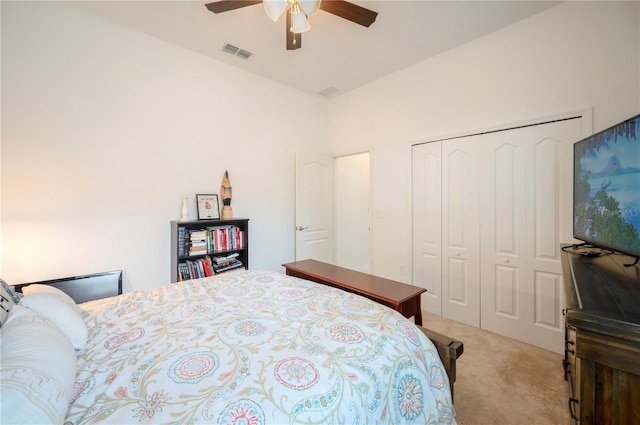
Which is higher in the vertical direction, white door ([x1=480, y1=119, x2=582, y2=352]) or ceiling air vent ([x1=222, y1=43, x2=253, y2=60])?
ceiling air vent ([x1=222, y1=43, x2=253, y2=60])

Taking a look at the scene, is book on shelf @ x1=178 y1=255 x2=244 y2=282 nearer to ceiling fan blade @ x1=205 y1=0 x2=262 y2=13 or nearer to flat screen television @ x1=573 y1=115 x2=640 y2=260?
ceiling fan blade @ x1=205 y1=0 x2=262 y2=13

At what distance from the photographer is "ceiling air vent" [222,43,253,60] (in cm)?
280

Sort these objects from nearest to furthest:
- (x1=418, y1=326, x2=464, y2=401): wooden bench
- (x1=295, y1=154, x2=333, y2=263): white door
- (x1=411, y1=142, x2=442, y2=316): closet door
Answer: (x1=418, y1=326, x2=464, y2=401): wooden bench
(x1=411, y1=142, x2=442, y2=316): closet door
(x1=295, y1=154, x2=333, y2=263): white door

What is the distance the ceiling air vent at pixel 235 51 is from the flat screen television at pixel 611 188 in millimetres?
3108

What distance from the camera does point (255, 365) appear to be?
2.96 ft

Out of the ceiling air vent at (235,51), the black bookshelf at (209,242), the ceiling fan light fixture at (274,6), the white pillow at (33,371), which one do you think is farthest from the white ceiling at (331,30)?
the white pillow at (33,371)

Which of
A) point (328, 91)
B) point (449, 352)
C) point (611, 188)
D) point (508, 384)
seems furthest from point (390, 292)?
point (328, 91)

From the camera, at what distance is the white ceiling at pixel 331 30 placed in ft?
7.31

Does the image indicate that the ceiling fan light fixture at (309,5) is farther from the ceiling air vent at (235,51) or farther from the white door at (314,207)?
the white door at (314,207)

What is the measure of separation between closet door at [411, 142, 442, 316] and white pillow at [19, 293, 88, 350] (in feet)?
9.86

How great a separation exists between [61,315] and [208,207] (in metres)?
1.98

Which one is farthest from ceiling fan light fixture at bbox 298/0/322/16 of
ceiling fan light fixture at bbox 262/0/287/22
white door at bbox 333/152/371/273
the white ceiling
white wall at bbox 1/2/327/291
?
white door at bbox 333/152/371/273

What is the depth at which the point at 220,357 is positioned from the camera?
0.95 metres

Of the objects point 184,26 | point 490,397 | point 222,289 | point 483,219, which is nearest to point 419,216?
point 483,219
